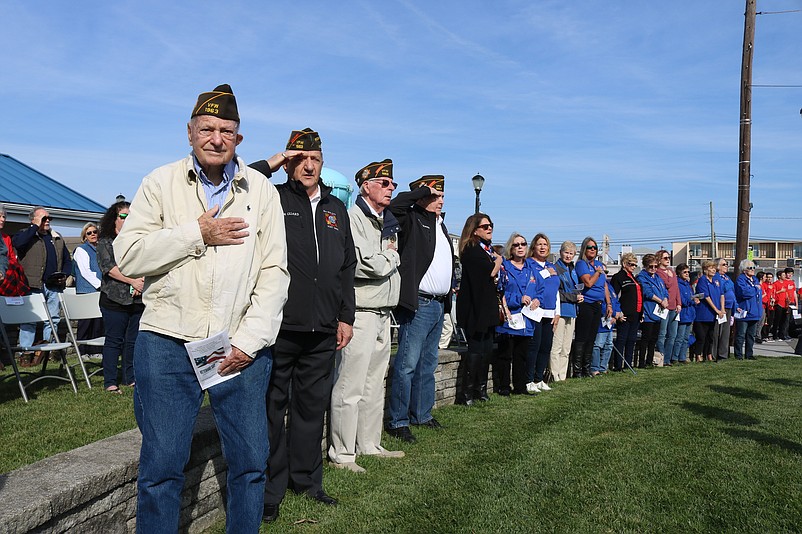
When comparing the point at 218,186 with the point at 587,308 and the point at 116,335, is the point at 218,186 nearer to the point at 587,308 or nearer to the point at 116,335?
the point at 116,335

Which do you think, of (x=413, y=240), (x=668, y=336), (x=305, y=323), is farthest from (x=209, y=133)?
(x=668, y=336)

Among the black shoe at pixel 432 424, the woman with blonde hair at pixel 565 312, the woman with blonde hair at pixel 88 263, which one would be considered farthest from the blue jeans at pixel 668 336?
the woman with blonde hair at pixel 88 263

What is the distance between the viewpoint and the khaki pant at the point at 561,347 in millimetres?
10438

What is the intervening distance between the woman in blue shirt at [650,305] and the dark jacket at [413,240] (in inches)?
296

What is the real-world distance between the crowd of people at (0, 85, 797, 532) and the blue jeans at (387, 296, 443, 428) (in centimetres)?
2

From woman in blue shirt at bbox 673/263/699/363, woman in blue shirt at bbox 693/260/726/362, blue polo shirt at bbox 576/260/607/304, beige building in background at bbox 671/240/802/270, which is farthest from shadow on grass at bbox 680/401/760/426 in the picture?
beige building in background at bbox 671/240/802/270

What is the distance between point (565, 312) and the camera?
10.4m

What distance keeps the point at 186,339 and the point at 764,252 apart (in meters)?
95.8

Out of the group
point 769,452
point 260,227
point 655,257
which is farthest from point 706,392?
point 260,227

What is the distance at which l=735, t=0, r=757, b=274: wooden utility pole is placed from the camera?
17.5 m

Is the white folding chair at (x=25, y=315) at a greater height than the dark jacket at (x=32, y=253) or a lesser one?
lesser

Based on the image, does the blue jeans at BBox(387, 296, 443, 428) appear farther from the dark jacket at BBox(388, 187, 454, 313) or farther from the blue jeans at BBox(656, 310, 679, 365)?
the blue jeans at BBox(656, 310, 679, 365)

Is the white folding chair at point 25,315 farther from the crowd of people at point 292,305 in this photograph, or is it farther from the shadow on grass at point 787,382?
the shadow on grass at point 787,382

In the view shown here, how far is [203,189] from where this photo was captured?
291 centimetres
